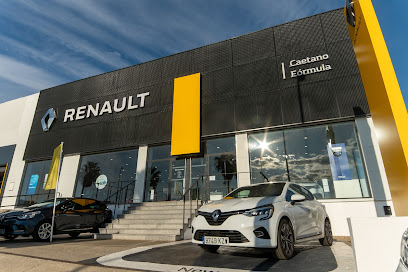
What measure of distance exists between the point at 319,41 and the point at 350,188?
7080mm

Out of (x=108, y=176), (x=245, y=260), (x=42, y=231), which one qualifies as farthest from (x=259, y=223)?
(x=108, y=176)

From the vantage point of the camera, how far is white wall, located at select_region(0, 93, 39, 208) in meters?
16.5

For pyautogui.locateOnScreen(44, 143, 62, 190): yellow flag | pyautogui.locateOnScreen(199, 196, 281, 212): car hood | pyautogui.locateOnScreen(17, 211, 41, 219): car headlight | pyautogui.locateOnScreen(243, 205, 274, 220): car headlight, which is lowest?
pyautogui.locateOnScreen(17, 211, 41, 219): car headlight

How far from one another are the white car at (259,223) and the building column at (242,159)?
19.5 ft

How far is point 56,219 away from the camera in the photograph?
8.62 metres

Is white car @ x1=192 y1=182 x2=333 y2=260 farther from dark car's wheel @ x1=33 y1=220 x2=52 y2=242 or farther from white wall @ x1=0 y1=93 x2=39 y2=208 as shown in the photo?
white wall @ x1=0 y1=93 x2=39 y2=208

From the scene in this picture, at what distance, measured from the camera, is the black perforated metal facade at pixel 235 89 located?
10.9 metres

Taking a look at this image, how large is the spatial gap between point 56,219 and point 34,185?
9.77m

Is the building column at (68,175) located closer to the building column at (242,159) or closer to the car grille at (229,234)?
the building column at (242,159)

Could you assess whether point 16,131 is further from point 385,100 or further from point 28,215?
point 385,100

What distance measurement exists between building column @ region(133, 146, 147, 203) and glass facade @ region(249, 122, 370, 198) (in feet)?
19.8

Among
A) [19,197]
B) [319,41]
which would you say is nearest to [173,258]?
[319,41]

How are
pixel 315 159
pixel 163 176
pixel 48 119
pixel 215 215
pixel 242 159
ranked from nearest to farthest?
pixel 215 215
pixel 315 159
pixel 242 159
pixel 163 176
pixel 48 119

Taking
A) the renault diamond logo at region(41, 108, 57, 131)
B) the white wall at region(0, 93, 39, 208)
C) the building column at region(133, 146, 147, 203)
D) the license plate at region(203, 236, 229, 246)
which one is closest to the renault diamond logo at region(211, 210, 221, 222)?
the license plate at region(203, 236, 229, 246)
